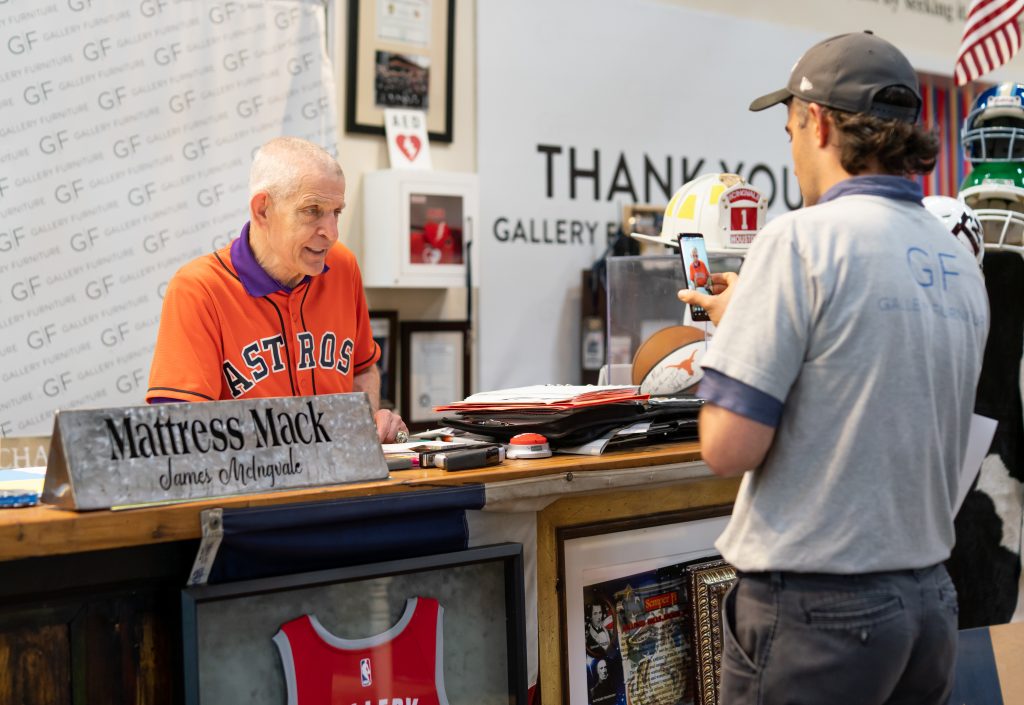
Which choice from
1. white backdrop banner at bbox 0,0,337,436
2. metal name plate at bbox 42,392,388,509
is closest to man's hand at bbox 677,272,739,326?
metal name plate at bbox 42,392,388,509

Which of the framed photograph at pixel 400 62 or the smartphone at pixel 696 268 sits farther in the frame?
the framed photograph at pixel 400 62

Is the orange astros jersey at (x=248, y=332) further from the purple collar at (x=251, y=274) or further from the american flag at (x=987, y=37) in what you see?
the american flag at (x=987, y=37)

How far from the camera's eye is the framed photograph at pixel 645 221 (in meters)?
5.11

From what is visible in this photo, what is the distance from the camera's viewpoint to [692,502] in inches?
90.8

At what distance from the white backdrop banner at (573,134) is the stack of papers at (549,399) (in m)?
2.52

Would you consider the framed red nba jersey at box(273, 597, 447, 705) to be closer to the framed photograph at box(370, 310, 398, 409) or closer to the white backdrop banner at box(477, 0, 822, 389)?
the framed photograph at box(370, 310, 398, 409)

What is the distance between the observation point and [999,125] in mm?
3533

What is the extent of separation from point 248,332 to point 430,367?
217cm

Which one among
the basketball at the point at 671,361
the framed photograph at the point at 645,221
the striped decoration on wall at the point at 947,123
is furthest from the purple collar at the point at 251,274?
the striped decoration on wall at the point at 947,123

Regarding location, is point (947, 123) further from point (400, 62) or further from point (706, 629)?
point (706, 629)

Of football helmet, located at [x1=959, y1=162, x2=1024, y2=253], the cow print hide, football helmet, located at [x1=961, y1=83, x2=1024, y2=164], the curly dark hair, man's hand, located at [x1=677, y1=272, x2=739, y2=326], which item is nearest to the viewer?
the curly dark hair

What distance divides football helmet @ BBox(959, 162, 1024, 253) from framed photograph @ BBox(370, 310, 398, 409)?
2.33 meters

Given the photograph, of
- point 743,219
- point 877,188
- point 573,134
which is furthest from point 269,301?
point 573,134

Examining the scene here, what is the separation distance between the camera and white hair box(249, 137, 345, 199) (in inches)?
97.3
